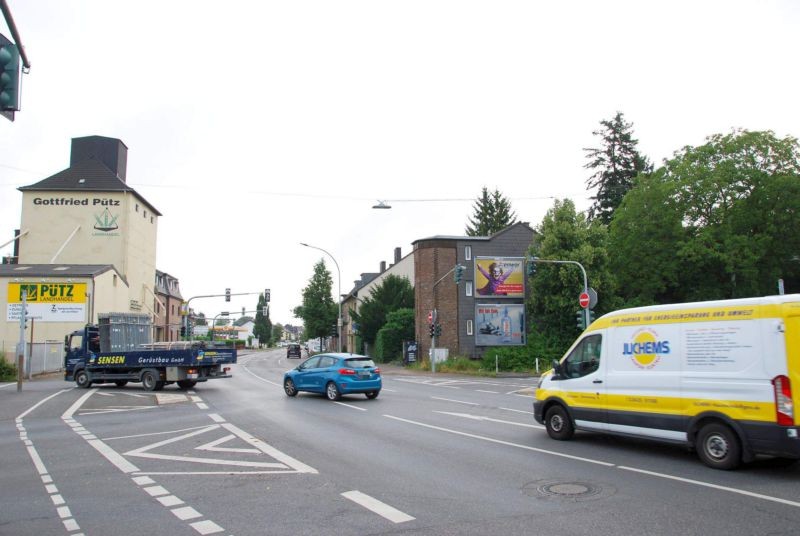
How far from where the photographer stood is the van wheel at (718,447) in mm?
8072

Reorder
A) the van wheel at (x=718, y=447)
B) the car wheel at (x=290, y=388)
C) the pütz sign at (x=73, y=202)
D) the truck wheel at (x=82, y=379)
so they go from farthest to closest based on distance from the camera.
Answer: the pütz sign at (x=73, y=202)
the truck wheel at (x=82, y=379)
the car wheel at (x=290, y=388)
the van wheel at (x=718, y=447)

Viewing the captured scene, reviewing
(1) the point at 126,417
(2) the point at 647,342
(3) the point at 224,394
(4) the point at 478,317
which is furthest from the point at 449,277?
(2) the point at 647,342

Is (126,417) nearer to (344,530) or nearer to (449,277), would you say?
(344,530)

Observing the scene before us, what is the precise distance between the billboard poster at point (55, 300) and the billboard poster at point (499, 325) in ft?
94.2

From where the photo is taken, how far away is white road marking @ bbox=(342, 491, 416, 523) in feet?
19.8

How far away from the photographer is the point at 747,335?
8.12 metres

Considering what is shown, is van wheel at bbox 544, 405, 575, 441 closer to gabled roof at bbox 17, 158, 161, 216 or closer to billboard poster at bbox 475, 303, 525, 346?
billboard poster at bbox 475, 303, 525, 346

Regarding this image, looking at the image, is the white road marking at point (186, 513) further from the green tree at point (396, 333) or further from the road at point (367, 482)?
the green tree at point (396, 333)

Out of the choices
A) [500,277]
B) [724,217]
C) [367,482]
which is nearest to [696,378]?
[367,482]

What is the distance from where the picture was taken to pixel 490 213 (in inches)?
2753

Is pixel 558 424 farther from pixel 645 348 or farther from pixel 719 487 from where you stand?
pixel 719 487

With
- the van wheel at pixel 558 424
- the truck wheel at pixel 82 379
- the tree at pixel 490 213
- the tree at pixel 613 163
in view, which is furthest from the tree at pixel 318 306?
the van wheel at pixel 558 424

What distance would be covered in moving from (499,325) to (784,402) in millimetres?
36568

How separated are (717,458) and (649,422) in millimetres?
1132
